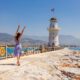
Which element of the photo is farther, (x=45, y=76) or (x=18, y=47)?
(x=18, y=47)

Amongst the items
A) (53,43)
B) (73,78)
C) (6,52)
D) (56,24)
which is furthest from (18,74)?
(56,24)

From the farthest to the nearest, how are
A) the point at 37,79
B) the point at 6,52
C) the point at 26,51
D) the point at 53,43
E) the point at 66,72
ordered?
the point at 53,43 < the point at 26,51 < the point at 6,52 < the point at 66,72 < the point at 37,79

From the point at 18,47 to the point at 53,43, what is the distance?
1917 inches

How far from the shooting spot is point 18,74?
29.7ft

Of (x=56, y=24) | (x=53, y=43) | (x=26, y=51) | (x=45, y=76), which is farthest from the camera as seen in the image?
(x=56, y=24)

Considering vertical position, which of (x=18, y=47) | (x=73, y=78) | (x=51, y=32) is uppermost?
(x=51, y=32)

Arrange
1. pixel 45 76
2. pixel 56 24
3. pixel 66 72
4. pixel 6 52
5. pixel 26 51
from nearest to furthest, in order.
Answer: pixel 45 76 < pixel 66 72 < pixel 6 52 < pixel 26 51 < pixel 56 24

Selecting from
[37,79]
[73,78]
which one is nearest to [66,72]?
[73,78]

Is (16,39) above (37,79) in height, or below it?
above

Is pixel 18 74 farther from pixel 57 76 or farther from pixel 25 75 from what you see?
pixel 57 76

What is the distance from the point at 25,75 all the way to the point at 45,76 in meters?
0.85

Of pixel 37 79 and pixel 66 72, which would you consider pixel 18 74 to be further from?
pixel 66 72

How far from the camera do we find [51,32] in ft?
201

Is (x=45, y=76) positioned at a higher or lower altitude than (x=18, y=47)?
lower
